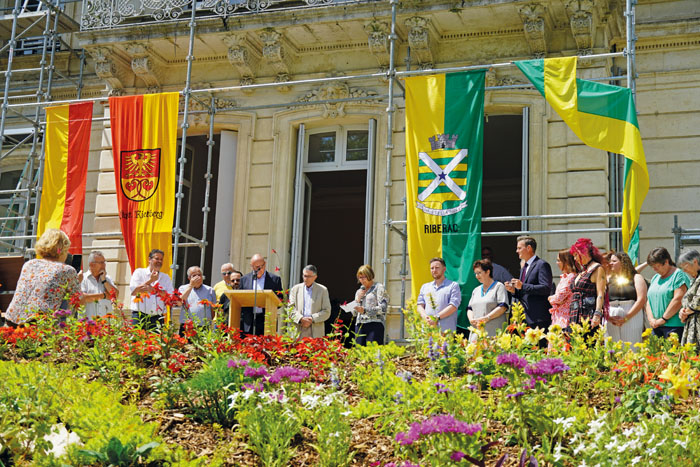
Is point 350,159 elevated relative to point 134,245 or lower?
elevated

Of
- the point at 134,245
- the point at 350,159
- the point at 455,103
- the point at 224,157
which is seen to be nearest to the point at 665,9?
the point at 455,103

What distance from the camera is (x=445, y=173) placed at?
35.2 ft

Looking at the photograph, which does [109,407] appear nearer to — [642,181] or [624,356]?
[624,356]

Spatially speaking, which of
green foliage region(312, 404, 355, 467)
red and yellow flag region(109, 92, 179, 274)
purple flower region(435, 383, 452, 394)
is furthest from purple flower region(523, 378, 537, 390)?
red and yellow flag region(109, 92, 179, 274)

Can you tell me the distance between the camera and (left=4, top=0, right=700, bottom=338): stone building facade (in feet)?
40.6

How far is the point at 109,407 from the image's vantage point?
536cm

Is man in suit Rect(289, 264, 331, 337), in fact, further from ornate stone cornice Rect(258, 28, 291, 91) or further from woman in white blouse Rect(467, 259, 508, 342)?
ornate stone cornice Rect(258, 28, 291, 91)

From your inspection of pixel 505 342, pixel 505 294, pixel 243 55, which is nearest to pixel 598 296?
pixel 505 294

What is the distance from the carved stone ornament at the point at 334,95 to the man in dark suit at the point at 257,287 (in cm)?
372

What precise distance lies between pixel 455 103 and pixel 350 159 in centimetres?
308

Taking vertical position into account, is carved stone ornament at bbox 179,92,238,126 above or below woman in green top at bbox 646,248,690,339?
above

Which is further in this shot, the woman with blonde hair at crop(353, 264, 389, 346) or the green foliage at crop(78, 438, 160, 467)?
the woman with blonde hair at crop(353, 264, 389, 346)

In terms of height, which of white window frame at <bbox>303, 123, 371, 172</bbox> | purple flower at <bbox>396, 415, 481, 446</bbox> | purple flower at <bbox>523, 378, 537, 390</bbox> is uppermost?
white window frame at <bbox>303, 123, 371, 172</bbox>

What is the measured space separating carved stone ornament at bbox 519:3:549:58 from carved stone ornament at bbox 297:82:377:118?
2.43m
